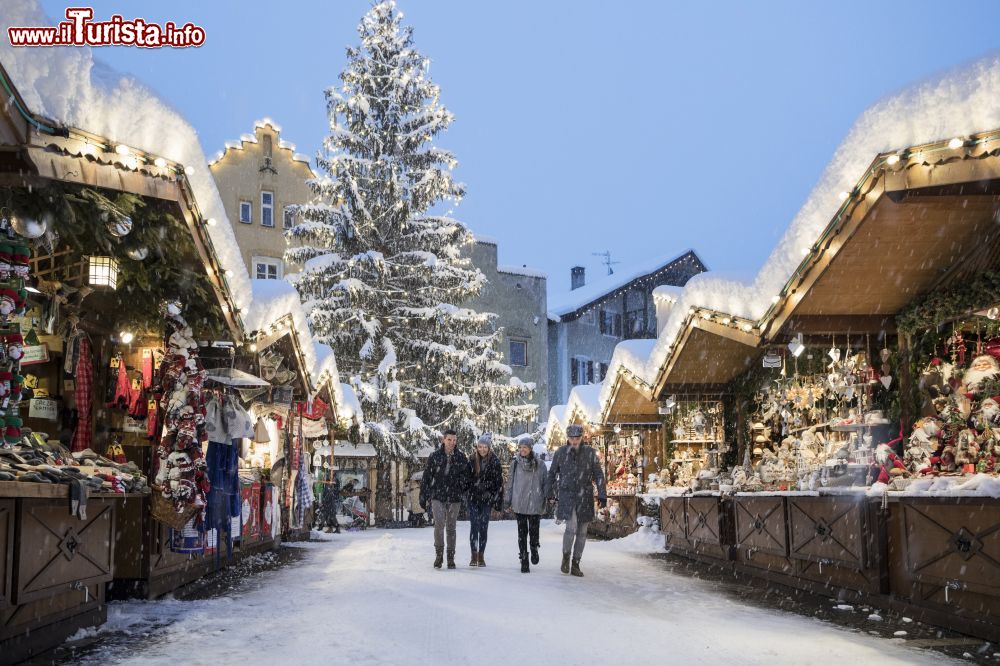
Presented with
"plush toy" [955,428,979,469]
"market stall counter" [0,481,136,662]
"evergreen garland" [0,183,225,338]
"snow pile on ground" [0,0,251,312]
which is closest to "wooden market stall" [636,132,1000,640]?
"plush toy" [955,428,979,469]

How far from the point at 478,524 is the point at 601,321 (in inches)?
1300

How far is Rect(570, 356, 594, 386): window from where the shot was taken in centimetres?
4612

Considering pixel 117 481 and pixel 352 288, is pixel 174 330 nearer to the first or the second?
pixel 117 481

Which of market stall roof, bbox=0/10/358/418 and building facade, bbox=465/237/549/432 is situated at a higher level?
building facade, bbox=465/237/549/432

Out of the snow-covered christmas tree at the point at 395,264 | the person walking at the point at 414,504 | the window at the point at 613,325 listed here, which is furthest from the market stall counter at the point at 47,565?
the window at the point at 613,325

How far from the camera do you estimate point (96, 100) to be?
24.3ft

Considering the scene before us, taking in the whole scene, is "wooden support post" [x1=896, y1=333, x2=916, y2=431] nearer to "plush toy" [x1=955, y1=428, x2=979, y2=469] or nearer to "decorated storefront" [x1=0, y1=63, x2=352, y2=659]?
"plush toy" [x1=955, y1=428, x2=979, y2=469]

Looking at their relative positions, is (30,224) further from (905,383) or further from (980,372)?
(905,383)

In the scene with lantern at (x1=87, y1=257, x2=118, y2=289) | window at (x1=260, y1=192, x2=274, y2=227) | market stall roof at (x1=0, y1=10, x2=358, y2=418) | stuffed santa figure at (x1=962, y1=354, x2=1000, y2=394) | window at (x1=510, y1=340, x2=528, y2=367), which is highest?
window at (x1=260, y1=192, x2=274, y2=227)

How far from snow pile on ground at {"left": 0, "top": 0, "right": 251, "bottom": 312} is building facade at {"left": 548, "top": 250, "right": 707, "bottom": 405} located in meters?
36.7

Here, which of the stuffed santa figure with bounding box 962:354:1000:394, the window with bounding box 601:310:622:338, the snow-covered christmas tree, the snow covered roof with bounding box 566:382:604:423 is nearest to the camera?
the stuffed santa figure with bounding box 962:354:1000:394

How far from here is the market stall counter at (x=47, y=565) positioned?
6754 millimetres

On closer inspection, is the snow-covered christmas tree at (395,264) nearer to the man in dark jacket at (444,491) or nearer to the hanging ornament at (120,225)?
the man in dark jacket at (444,491)

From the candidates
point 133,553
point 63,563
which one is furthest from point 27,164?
point 133,553
